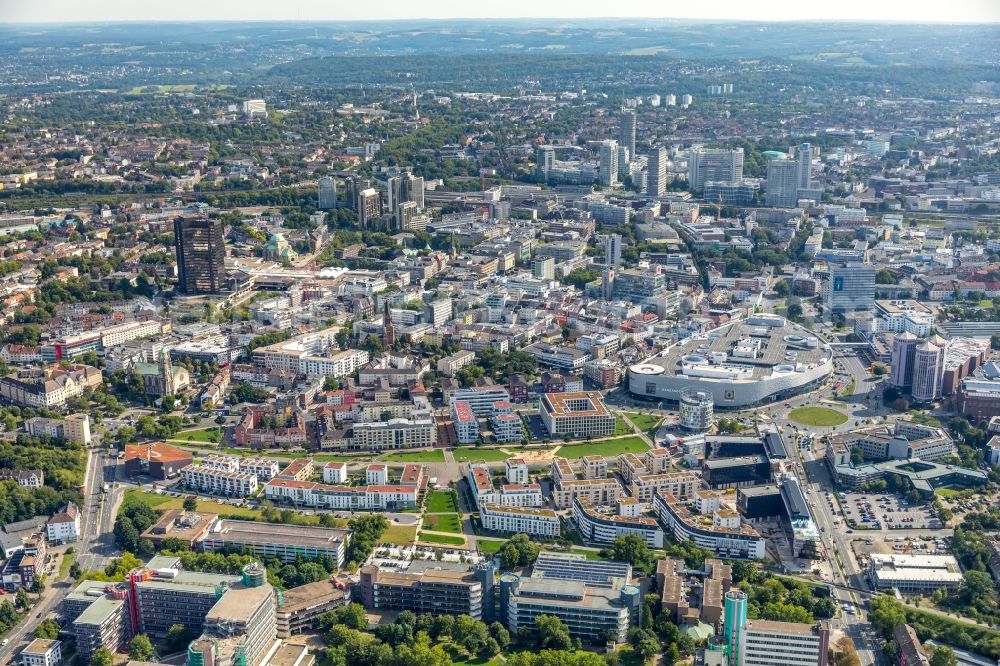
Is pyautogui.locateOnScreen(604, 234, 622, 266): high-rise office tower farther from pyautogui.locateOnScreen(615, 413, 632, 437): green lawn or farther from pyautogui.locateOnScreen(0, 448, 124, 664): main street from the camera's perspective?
pyautogui.locateOnScreen(0, 448, 124, 664): main street

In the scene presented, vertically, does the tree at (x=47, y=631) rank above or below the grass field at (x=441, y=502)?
above

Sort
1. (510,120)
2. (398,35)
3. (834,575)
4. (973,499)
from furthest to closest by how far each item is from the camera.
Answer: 1. (398,35)
2. (510,120)
3. (973,499)
4. (834,575)

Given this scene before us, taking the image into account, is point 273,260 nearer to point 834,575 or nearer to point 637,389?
point 637,389

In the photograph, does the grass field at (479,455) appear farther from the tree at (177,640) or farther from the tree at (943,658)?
the tree at (943,658)

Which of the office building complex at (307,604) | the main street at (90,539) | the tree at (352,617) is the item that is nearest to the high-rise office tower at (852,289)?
the main street at (90,539)

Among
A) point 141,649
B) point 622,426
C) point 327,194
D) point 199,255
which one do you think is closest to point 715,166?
point 327,194

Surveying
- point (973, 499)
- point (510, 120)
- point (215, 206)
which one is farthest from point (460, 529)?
point (510, 120)

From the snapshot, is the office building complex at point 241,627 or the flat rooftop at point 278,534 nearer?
the office building complex at point 241,627

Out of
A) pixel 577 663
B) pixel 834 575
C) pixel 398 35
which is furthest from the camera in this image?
pixel 398 35
